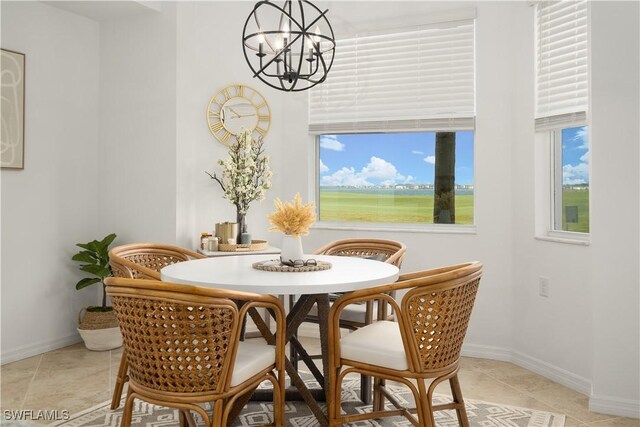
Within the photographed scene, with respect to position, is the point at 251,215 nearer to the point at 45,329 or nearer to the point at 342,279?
the point at 45,329

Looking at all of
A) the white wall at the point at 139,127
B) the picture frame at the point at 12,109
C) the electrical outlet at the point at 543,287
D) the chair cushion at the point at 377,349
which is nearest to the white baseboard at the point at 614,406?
the electrical outlet at the point at 543,287

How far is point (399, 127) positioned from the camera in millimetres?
4078

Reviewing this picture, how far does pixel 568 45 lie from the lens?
331cm

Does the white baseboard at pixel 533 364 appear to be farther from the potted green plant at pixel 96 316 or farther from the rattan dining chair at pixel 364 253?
the potted green plant at pixel 96 316

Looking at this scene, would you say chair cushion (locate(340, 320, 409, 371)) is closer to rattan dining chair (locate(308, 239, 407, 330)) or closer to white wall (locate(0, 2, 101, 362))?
rattan dining chair (locate(308, 239, 407, 330))

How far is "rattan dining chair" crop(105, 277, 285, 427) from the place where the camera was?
70.9 inches

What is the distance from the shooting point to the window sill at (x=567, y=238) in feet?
10.4

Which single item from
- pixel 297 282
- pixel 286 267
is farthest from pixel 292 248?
pixel 297 282

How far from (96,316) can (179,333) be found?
233 centimetres

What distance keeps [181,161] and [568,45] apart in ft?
9.22

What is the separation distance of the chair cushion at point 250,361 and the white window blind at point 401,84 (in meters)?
2.46

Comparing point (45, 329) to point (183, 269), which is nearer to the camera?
point (183, 269)

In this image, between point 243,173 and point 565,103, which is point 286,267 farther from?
point 565,103

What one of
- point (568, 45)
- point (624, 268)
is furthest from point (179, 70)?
point (624, 268)
